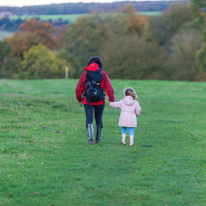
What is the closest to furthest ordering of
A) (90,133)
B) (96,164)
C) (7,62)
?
1. (96,164)
2. (90,133)
3. (7,62)

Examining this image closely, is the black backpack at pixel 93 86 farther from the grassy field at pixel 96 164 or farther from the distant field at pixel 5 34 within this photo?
the distant field at pixel 5 34

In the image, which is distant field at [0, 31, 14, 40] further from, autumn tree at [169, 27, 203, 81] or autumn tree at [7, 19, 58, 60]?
autumn tree at [169, 27, 203, 81]

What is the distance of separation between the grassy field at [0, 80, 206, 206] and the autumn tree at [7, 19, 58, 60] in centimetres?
5689

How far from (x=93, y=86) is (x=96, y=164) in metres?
2.21

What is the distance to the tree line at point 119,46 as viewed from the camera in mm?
54688

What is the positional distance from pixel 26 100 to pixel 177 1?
54559 mm

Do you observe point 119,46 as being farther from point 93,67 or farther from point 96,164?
point 96,164

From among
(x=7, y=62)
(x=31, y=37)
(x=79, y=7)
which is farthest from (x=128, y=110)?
(x=79, y=7)

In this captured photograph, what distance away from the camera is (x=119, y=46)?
56.1 m

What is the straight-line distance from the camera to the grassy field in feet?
17.5

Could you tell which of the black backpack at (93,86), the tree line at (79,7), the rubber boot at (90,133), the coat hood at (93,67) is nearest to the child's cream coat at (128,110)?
the black backpack at (93,86)

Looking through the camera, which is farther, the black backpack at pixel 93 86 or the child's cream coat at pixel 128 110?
the child's cream coat at pixel 128 110

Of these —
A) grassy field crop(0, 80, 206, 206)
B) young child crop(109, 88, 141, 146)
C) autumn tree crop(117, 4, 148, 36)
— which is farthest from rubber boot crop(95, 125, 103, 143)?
autumn tree crop(117, 4, 148, 36)

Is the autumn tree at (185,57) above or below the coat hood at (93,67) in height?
above
